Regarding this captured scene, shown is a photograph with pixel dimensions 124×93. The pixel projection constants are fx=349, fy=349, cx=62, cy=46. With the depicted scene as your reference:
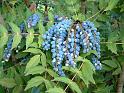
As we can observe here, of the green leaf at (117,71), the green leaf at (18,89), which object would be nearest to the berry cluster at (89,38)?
the green leaf at (117,71)

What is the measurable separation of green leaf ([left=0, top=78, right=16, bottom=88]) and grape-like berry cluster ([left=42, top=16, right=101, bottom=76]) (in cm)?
31

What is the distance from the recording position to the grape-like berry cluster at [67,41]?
4.32ft

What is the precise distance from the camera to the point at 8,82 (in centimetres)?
158

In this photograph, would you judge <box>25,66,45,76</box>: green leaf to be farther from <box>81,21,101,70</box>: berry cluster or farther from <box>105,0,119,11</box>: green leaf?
<box>105,0,119,11</box>: green leaf

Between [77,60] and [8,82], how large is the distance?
1.33 ft

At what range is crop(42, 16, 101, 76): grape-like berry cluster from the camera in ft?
4.32

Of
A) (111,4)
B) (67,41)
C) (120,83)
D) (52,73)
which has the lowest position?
(120,83)

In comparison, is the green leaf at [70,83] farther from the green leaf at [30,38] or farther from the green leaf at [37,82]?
the green leaf at [30,38]

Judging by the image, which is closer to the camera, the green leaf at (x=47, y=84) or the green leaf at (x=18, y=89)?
the green leaf at (x=47, y=84)

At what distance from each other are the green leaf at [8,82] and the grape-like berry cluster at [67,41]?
313 mm

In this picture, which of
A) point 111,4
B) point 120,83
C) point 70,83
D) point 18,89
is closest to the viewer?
point 70,83

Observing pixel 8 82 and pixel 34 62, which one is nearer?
pixel 34 62

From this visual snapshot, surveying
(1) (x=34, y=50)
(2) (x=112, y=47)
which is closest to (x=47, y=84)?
(1) (x=34, y=50)

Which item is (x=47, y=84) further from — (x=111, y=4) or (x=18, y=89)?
(x=111, y=4)
